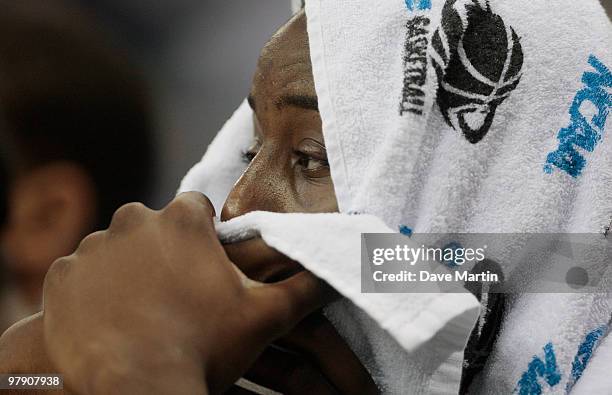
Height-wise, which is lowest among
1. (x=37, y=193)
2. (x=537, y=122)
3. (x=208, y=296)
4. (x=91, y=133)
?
(x=37, y=193)

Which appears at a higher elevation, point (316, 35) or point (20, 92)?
point (316, 35)

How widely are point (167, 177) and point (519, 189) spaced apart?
3.21 ft

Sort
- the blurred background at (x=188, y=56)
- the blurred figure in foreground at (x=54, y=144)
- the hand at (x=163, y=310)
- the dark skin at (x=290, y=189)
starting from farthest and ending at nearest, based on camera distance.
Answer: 1. the blurred background at (x=188, y=56)
2. the blurred figure in foreground at (x=54, y=144)
3. the dark skin at (x=290, y=189)
4. the hand at (x=163, y=310)

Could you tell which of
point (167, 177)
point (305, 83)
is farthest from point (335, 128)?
point (167, 177)

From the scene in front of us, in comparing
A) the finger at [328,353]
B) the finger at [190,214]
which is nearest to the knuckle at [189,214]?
the finger at [190,214]

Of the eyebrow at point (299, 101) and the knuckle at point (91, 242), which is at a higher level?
the eyebrow at point (299, 101)

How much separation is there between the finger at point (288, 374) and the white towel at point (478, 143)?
45 mm

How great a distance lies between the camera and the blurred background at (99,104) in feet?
4.21

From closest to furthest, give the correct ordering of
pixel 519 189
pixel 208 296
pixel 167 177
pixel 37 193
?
pixel 208 296 < pixel 519 189 < pixel 37 193 < pixel 167 177

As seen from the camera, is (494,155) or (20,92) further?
(20,92)

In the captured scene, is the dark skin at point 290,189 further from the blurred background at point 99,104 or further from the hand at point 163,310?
the blurred background at point 99,104

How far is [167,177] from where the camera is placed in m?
1.41

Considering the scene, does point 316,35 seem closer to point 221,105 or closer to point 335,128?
point 335,128

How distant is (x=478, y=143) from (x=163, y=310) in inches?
12.3
